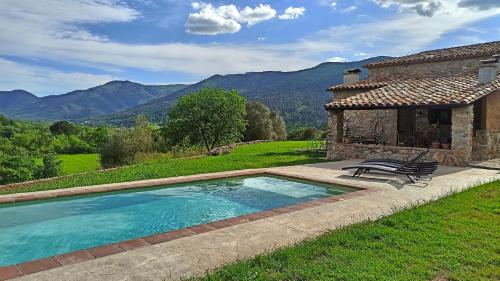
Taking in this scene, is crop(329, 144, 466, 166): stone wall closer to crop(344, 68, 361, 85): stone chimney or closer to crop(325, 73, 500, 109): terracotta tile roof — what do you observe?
crop(325, 73, 500, 109): terracotta tile roof

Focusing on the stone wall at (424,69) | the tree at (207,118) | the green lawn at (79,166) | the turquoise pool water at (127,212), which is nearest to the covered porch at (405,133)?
the stone wall at (424,69)

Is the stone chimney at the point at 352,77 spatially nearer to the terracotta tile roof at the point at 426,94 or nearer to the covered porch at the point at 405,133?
the covered porch at the point at 405,133

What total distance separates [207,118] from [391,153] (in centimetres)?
1623

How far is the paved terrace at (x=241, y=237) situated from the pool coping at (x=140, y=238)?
0.05 meters

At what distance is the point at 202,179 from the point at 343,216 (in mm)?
5362

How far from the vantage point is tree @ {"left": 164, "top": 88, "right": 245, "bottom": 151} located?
2808 centimetres

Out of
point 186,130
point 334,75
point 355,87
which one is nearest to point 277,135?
point 186,130

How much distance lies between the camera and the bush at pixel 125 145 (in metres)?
28.3

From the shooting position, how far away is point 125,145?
2834cm

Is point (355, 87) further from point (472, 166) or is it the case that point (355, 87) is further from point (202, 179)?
point (202, 179)

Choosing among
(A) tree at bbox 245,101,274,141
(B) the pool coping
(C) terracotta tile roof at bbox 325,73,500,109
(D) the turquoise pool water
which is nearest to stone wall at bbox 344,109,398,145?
(C) terracotta tile roof at bbox 325,73,500,109

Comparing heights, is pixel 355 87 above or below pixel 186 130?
above

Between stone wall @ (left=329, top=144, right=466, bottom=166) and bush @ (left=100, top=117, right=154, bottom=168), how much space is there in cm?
1727

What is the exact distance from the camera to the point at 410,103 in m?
14.0
